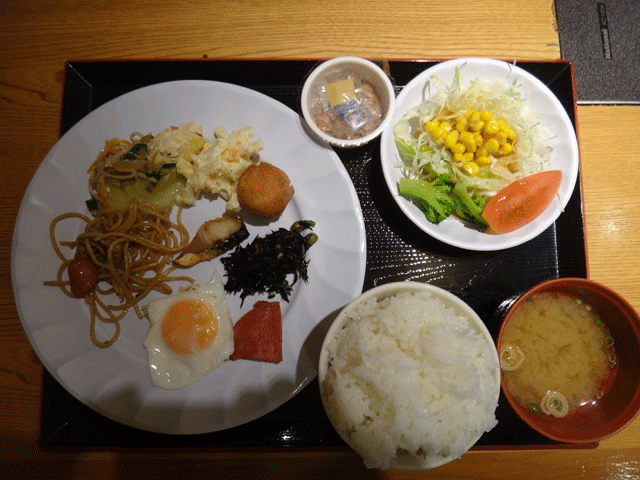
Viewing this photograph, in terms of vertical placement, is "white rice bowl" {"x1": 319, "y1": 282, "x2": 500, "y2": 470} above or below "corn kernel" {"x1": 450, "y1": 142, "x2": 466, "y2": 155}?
below

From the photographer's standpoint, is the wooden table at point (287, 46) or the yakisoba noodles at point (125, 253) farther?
the wooden table at point (287, 46)

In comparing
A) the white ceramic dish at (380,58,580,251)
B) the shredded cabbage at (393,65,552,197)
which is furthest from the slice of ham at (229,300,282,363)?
the shredded cabbage at (393,65,552,197)

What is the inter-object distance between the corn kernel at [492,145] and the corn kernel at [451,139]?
0.22m

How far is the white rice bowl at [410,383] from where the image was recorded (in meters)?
1.75

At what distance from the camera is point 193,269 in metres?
2.54

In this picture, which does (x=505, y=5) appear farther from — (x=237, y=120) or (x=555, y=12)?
(x=237, y=120)

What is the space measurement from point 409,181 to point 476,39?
148cm

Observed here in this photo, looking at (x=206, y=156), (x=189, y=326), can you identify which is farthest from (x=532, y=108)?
(x=189, y=326)

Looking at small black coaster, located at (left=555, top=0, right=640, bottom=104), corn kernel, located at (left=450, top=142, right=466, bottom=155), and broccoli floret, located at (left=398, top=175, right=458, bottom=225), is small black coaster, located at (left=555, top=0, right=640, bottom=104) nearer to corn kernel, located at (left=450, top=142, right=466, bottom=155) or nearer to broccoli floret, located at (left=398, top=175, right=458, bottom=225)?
corn kernel, located at (left=450, top=142, right=466, bottom=155)

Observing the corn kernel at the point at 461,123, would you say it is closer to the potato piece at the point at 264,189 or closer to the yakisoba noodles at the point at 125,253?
the potato piece at the point at 264,189

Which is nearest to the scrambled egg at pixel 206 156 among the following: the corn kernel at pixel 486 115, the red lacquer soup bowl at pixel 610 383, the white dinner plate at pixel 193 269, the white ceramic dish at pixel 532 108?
the white dinner plate at pixel 193 269

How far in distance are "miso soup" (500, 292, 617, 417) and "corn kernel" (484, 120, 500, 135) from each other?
1121mm

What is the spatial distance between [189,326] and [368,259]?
1345 millimetres

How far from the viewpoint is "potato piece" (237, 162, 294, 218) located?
2359 mm
